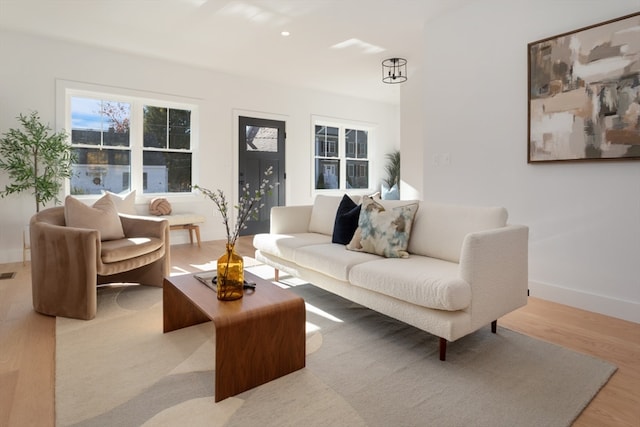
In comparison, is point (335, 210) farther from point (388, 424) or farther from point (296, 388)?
point (388, 424)

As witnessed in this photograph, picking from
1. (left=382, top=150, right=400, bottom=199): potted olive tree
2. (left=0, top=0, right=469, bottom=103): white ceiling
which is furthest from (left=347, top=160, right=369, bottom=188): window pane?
(left=0, top=0, right=469, bottom=103): white ceiling

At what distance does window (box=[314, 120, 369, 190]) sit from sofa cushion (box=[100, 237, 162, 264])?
4.25m

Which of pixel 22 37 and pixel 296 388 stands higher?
pixel 22 37

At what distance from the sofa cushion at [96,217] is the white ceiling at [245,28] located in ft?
6.51

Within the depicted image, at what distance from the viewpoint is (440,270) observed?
213 centimetres

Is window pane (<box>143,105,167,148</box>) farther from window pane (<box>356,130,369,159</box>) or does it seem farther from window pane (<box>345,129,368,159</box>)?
window pane (<box>356,130,369,159</box>)

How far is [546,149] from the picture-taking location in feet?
9.64

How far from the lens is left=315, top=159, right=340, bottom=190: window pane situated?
23.4ft

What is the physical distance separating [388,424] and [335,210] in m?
2.29

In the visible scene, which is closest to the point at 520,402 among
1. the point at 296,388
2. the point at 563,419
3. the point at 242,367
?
the point at 563,419

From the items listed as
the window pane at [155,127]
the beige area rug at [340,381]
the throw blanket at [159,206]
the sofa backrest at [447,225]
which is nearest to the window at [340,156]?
the window pane at [155,127]

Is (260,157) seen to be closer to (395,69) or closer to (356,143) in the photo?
(356,143)

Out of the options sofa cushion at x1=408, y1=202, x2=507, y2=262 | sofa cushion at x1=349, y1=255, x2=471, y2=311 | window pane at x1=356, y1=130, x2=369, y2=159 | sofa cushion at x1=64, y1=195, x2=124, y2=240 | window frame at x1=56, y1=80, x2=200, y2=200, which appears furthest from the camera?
window pane at x1=356, y1=130, x2=369, y2=159

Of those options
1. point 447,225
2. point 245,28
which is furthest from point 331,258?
point 245,28
